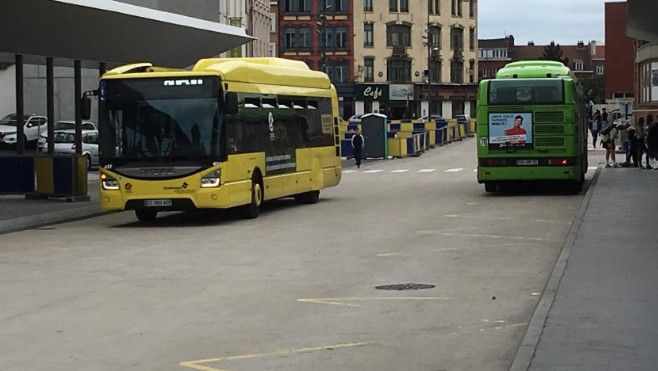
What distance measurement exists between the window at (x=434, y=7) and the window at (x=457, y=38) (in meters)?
2.98

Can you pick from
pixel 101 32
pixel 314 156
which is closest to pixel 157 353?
pixel 314 156

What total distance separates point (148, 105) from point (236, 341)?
14.2m

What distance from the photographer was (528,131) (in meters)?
32.8

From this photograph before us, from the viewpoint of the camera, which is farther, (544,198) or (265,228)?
(544,198)

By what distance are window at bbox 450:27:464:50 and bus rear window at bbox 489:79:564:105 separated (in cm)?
10099

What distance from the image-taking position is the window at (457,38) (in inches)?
5271

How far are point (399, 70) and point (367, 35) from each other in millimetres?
4277

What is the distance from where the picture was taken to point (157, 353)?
1095 centimetres

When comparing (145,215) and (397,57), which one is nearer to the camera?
(145,215)

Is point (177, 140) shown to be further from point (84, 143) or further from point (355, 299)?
point (84, 143)

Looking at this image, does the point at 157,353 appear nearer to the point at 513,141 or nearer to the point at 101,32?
the point at 513,141

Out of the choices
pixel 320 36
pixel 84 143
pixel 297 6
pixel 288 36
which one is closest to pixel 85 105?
pixel 84 143

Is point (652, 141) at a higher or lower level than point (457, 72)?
lower

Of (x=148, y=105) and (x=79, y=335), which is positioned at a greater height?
(x=148, y=105)
